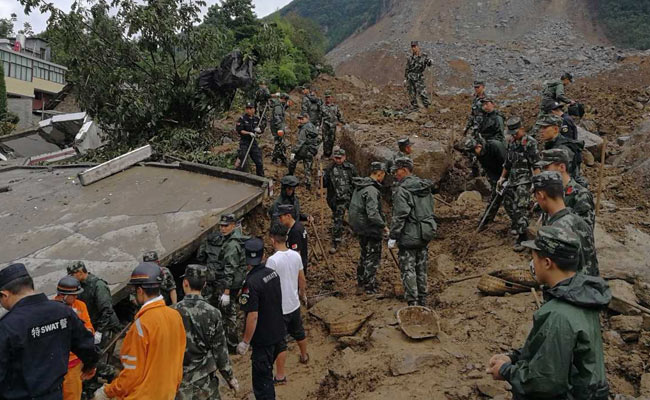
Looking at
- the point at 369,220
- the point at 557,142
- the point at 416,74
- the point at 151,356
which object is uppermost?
the point at 416,74

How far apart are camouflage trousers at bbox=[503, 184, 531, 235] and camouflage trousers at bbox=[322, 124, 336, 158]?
610 cm

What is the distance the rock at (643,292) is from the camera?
5137 millimetres

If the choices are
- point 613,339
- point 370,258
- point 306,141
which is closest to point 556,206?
point 613,339

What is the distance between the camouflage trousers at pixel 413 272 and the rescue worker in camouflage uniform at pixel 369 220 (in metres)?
0.62

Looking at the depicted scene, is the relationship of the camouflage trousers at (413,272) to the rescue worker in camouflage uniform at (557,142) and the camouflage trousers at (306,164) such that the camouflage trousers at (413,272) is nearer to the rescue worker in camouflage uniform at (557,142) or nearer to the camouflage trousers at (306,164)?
the rescue worker in camouflage uniform at (557,142)

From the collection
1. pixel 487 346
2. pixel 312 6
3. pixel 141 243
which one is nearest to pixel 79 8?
pixel 141 243

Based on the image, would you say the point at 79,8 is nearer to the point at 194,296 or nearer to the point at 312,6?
the point at 194,296

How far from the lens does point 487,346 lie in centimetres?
492

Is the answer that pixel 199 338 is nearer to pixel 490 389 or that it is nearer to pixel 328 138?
pixel 490 389

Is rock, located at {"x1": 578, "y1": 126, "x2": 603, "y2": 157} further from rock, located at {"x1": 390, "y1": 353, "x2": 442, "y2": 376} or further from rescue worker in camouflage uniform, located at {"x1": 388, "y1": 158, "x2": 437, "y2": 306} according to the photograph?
rock, located at {"x1": 390, "y1": 353, "x2": 442, "y2": 376}

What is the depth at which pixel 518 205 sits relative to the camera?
682 cm

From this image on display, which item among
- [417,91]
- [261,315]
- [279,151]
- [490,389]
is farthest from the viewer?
[417,91]

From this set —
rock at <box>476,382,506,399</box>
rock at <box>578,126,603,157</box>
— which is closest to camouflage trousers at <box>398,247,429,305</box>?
rock at <box>476,382,506,399</box>

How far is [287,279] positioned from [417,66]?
995 cm
